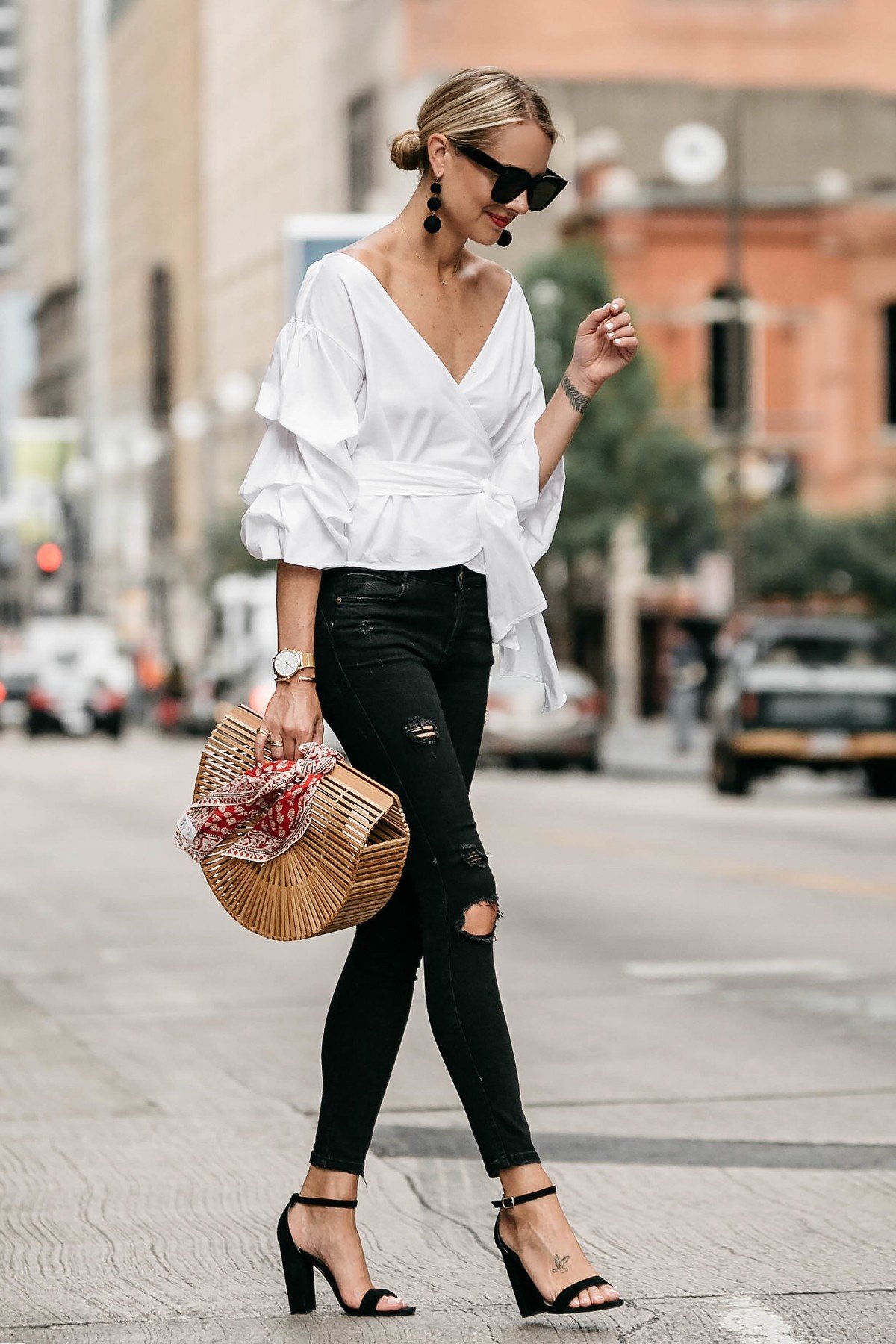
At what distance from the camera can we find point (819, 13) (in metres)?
70.9

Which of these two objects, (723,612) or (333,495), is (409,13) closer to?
(723,612)

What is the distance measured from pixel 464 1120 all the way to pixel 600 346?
2.71 metres

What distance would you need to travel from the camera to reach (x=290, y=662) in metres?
4.47

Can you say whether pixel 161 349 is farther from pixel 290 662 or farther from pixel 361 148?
pixel 290 662

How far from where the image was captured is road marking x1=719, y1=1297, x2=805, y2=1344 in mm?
4461

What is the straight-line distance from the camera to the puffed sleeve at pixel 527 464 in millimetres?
4727

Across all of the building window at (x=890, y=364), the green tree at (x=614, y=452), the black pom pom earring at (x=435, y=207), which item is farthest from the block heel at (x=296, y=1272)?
the building window at (x=890, y=364)

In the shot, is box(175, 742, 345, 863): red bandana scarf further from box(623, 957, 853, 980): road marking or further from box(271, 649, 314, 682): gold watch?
box(623, 957, 853, 980): road marking

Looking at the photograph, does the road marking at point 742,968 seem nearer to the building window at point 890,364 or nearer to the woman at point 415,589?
the woman at point 415,589

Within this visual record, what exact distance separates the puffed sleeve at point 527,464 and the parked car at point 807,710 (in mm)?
19818

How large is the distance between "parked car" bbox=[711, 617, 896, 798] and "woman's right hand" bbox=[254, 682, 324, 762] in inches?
795

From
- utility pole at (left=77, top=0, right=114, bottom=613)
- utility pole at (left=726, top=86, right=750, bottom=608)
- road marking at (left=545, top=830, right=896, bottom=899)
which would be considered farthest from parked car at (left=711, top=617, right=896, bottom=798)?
utility pole at (left=77, top=0, right=114, bottom=613)

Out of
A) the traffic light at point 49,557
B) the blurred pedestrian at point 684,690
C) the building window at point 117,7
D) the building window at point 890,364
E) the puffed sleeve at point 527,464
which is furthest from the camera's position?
the building window at point 117,7

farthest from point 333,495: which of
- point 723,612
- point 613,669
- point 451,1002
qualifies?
point 613,669
